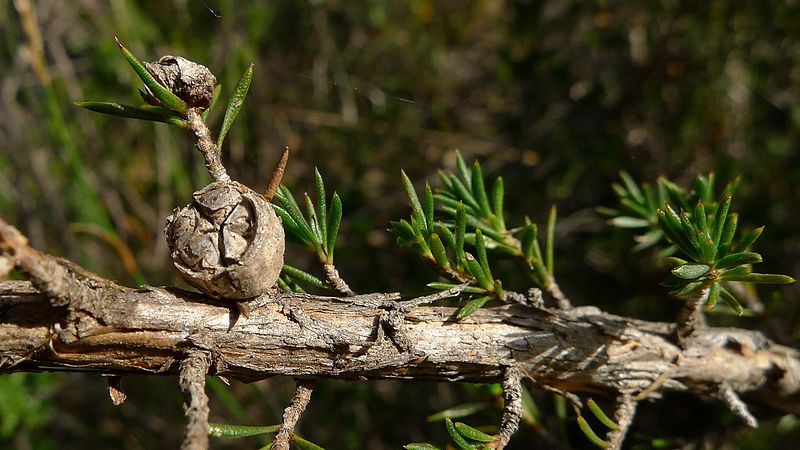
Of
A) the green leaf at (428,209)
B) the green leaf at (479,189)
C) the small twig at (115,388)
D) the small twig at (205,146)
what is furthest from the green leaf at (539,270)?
the small twig at (115,388)

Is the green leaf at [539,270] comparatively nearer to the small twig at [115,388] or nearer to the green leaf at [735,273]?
the green leaf at [735,273]

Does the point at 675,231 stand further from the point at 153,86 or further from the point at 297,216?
the point at 153,86

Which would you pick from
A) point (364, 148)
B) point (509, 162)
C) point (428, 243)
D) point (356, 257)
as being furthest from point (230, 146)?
point (428, 243)

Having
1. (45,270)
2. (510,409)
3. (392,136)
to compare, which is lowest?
(45,270)

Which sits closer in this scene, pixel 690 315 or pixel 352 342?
pixel 352 342

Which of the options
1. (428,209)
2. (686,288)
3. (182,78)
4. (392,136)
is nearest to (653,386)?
(686,288)

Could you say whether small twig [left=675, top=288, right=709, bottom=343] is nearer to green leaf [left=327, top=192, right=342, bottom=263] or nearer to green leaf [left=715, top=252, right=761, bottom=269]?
green leaf [left=715, top=252, right=761, bottom=269]

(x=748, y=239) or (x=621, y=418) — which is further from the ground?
(x=748, y=239)

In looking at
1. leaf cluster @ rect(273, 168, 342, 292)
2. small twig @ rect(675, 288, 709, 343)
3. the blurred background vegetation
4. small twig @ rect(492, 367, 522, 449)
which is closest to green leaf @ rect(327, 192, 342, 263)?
leaf cluster @ rect(273, 168, 342, 292)
